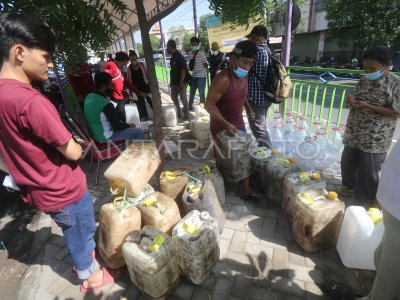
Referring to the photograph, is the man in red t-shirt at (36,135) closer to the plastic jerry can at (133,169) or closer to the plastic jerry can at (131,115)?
the plastic jerry can at (133,169)

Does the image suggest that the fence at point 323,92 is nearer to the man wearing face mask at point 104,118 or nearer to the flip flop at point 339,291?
the flip flop at point 339,291

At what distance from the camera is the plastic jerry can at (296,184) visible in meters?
2.51

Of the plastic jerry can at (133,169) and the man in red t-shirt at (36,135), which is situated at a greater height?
the man in red t-shirt at (36,135)

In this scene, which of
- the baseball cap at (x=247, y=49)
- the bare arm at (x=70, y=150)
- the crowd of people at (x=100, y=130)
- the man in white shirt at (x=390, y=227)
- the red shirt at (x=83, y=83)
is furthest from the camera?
the red shirt at (x=83, y=83)

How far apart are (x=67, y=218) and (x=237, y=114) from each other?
2.11m

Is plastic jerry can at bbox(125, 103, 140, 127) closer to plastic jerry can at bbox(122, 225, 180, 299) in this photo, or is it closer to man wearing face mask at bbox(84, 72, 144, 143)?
man wearing face mask at bbox(84, 72, 144, 143)

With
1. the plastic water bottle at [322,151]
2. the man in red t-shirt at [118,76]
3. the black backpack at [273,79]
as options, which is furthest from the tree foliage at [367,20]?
the man in red t-shirt at [118,76]

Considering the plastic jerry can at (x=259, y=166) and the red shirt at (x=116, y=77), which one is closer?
the plastic jerry can at (x=259, y=166)

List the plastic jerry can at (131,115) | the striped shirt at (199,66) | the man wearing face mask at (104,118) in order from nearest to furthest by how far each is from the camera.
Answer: the man wearing face mask at (104,118) → the plastic jerry can at (131,115) → the striped shirt at (199,66)

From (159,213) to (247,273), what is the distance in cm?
93

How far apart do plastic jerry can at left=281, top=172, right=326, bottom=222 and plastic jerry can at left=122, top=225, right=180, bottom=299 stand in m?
1.33

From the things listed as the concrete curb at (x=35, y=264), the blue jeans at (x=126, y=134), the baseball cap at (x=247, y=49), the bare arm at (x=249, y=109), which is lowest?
the concrete curb at (x=35, y=264)

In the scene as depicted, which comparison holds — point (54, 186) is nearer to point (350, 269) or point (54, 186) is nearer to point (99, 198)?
point (99, 198)

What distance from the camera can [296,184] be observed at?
2.56m
